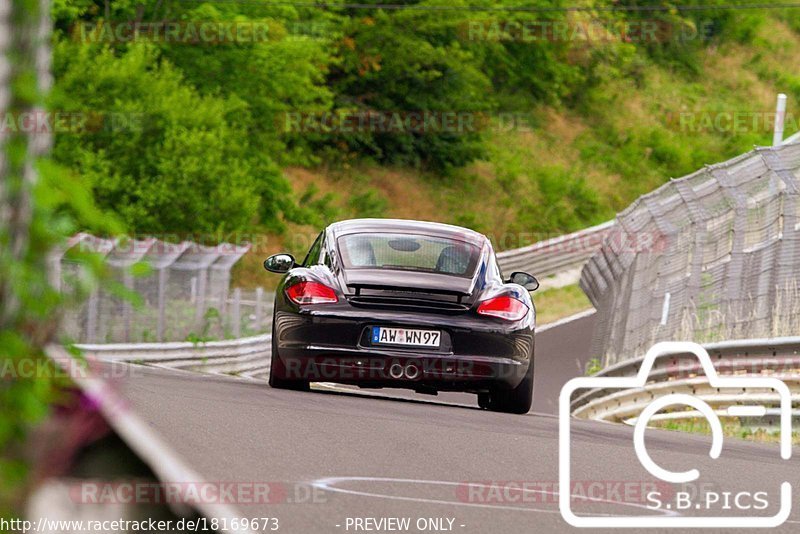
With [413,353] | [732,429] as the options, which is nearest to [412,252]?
[413,353]

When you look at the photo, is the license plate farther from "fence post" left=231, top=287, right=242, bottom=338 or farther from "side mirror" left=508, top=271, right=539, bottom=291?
"fence post" left=231, top=287, right=242, bottom=338

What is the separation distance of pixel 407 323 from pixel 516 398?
120cm

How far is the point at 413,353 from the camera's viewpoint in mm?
11234

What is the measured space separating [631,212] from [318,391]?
10.3 meters

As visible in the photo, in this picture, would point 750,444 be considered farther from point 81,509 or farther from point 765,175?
point 81,509

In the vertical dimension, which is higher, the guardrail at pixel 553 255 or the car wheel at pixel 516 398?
the guardrail at pixel 553 255

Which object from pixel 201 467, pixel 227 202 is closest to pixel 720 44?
pixel 227 202

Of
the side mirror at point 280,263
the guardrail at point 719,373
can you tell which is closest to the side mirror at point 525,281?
the side mirror at point 280,263

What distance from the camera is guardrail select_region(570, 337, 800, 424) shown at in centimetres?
1248

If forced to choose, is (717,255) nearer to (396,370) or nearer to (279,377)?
(279,377)

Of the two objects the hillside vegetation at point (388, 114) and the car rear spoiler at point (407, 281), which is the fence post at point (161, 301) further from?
the hillside vegetation at point (388, 114)

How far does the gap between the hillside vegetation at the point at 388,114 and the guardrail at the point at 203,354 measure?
12.3 metres

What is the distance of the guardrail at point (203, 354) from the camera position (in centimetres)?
1989

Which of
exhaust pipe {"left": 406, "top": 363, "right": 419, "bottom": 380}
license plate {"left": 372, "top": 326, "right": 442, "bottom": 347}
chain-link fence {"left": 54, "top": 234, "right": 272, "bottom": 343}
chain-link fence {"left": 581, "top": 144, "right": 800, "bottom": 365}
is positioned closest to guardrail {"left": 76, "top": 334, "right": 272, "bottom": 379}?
chain-link fence {"left": 54, "top": 234, "right": 272, "bottom": 343}
